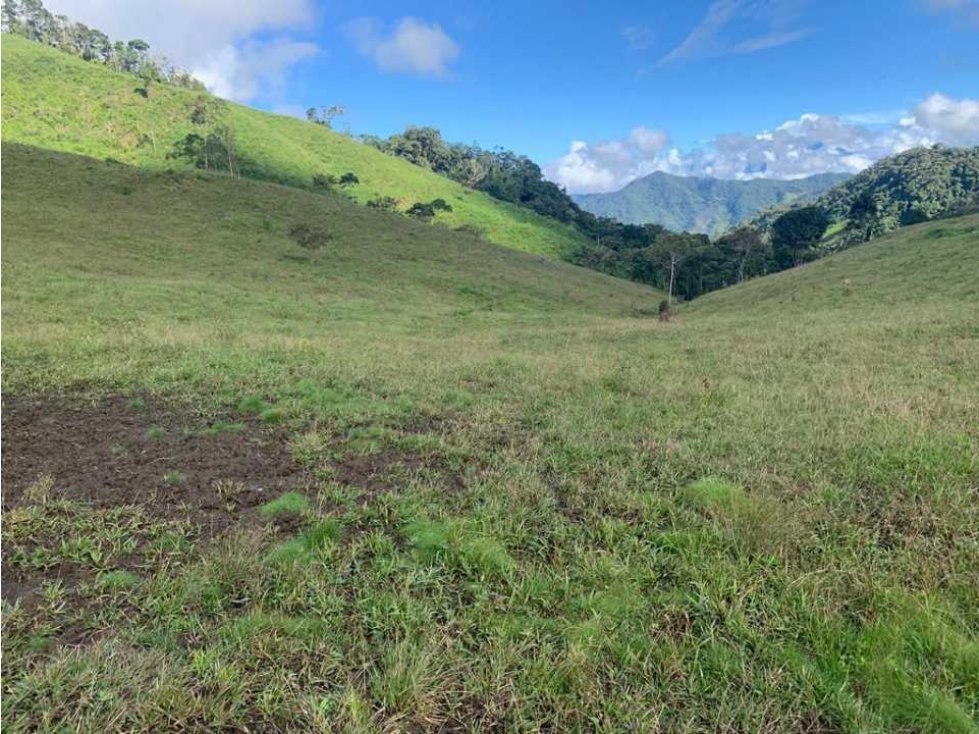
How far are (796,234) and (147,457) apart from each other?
122m

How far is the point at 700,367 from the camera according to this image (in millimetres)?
13930

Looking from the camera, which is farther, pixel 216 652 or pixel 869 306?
pixel 869 306

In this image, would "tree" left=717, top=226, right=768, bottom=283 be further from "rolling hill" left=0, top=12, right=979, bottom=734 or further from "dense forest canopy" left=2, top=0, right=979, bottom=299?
"rolling hill" left=0, top=12, right=979, bottom=734

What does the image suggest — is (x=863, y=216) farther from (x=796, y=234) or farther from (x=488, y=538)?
(x=488, y=538)

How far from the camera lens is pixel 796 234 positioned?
105562mm

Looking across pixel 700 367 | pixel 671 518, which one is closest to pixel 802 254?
pixel 700 367

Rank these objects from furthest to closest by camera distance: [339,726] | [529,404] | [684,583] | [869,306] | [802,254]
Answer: [802,254], [869,306], [529,404], [684,583], [339,726]

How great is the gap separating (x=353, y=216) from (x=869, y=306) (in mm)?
53949

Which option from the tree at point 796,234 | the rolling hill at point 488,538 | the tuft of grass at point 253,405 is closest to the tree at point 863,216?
the tree at point 796,234

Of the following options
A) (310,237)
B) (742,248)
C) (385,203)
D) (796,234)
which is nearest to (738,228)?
(796,234)

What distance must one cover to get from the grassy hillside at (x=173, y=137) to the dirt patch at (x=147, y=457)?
91.6 meters

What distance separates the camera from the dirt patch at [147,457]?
5855mm

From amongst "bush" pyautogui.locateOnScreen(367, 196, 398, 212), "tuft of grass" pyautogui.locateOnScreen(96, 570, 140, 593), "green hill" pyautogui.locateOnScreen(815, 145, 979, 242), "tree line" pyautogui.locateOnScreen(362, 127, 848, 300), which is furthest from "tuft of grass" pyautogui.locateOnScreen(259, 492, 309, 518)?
"green hill" pyautogui.locateOnScreen(815, 145, 979, 242)

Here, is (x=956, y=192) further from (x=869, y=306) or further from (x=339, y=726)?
(x=339, y=726)
